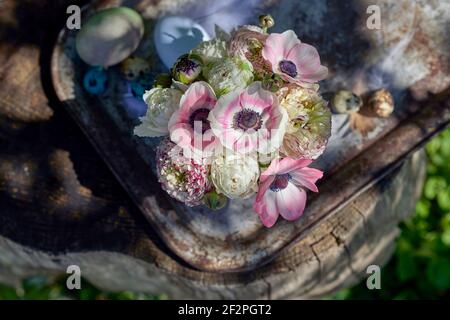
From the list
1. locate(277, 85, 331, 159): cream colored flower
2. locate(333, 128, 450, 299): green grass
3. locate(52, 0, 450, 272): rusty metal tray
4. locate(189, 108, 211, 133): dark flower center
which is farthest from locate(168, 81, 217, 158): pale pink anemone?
locate(333, 128, 450, 299): green grass

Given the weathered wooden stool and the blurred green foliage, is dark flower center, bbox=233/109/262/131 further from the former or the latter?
the blurred green foliage

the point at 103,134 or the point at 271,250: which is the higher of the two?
the point at 103,134

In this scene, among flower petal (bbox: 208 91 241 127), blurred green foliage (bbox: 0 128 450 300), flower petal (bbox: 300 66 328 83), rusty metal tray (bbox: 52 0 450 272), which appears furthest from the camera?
blurred green foliage (bbox: 0 128 450 300)

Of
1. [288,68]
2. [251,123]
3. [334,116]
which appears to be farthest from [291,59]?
[334,116]

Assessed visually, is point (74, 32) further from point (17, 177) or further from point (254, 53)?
point (254, 53)

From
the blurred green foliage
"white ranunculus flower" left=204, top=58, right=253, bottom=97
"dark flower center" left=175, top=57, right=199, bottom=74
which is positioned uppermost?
"dark flower center" left=175, top=57, right=199, bottom=74

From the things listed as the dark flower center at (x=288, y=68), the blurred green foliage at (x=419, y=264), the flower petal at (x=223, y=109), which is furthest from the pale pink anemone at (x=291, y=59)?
the blurred green foliage at (x=419, y=264)

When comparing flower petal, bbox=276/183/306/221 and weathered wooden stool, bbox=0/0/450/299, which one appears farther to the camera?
weathered wooden stool, bbox=0/0/450/299
